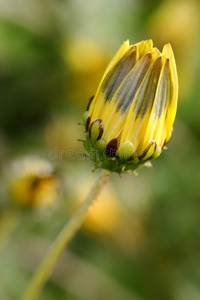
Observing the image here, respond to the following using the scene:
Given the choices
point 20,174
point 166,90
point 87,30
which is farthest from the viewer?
point 87,30

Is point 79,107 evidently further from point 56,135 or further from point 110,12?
point 110,12

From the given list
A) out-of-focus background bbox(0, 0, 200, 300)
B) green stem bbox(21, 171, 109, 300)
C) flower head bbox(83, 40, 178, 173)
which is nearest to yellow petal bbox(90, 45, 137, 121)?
flower head bbox(83, 40, 178, 173)

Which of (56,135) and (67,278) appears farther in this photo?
(56,135)

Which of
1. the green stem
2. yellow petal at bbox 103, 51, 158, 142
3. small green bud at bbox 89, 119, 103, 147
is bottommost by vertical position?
the green stem

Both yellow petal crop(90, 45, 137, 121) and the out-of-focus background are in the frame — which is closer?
yellow petal crop(90, 45, 137, 121)

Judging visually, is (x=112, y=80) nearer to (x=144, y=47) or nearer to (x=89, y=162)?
(x=144, y=47)

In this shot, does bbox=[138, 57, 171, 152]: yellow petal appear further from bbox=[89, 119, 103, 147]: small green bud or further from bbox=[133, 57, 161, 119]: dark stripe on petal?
bbox=[89, 119, 103, 147]: small green bud

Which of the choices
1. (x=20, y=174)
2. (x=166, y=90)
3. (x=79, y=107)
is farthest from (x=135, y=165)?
(x=79, y=107)
